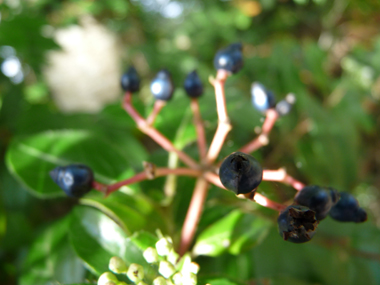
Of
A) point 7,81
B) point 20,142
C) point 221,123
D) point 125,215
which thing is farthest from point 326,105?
point 7,81

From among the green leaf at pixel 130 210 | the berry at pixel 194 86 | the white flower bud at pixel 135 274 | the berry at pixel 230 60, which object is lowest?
the white flower bud at pixel 135 274

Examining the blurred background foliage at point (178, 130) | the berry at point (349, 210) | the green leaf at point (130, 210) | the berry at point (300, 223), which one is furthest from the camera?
the blurred background foliage at point (178, 130)

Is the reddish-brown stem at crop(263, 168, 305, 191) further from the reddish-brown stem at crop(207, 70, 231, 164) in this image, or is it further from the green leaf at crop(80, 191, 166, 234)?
the green leaf at crop(80, 191, 166, 234)

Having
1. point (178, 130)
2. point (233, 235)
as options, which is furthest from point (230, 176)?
point (178, 130)

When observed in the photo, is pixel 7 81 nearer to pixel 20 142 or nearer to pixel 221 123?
pixel 20 142

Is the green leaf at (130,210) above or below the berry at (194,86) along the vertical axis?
below

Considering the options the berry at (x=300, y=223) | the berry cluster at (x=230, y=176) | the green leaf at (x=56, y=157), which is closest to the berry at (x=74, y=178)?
the berry cluster at (x=230, y=176)

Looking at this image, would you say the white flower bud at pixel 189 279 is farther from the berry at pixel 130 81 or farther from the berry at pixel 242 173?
the berry at pixel 130 81

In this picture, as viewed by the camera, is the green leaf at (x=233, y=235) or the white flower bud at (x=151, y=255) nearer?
the white flower bud at (x=151, y=255)
